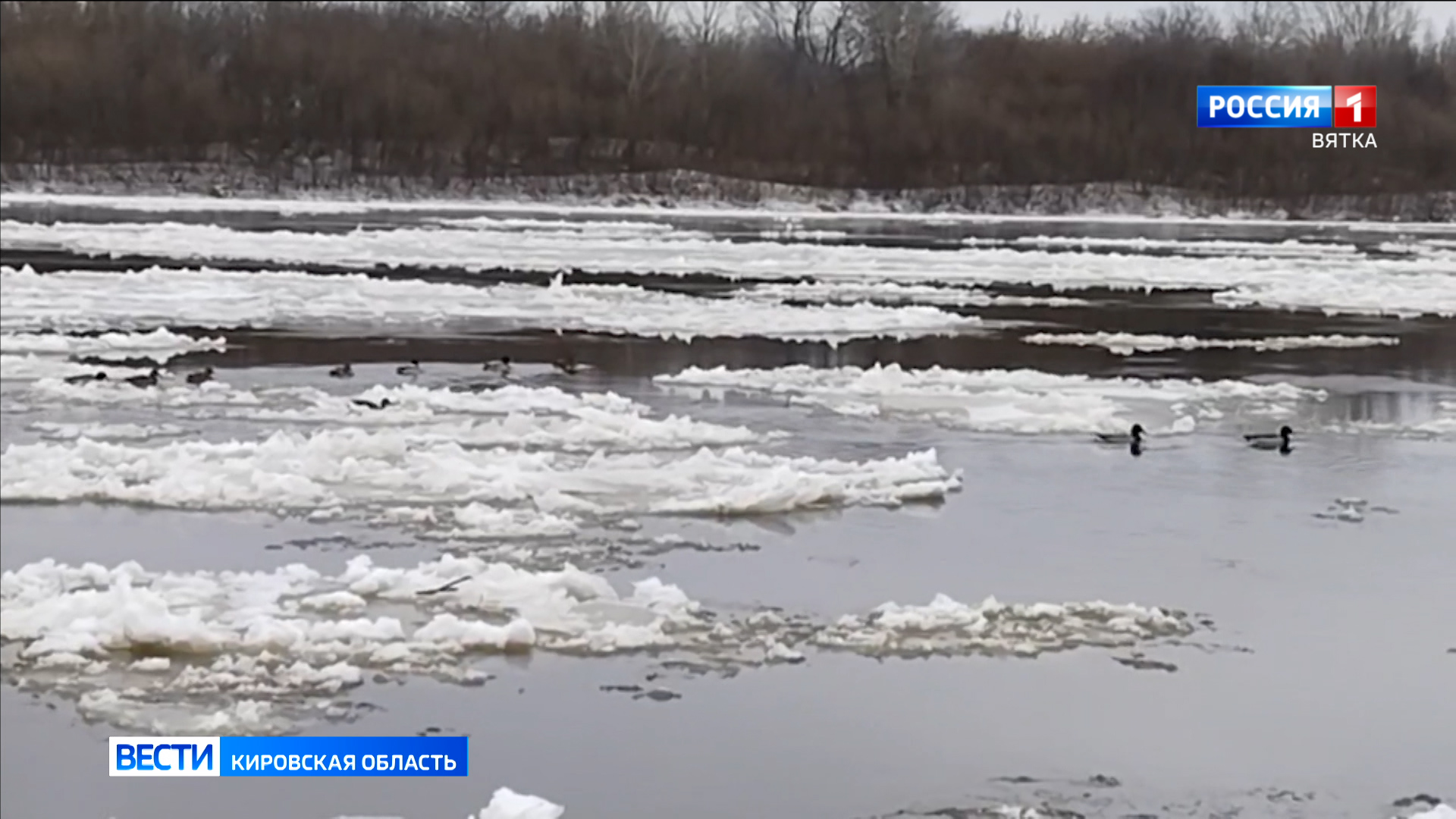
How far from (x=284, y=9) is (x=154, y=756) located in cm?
8504

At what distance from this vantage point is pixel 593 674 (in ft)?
22.8

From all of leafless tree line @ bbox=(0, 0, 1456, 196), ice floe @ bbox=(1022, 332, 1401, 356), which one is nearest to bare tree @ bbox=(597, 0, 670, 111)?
leafless tree line @ bbox=(0, 0, 1456, 196)

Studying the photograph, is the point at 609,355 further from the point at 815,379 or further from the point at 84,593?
the point at 84,593

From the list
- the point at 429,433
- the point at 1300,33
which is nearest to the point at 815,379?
the point at 429,433

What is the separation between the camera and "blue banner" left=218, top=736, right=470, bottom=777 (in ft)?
18.9

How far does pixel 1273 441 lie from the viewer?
41.6 ft

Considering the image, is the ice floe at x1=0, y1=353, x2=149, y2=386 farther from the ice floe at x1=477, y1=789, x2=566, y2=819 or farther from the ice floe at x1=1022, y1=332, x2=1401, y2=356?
the ice floe at x1=477, y1=789, x2=566, y2=819

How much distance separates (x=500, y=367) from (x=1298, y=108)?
72.2ft

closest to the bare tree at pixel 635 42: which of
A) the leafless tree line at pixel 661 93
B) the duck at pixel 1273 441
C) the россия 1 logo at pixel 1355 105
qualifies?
the leafless tree line at pixel 661 93

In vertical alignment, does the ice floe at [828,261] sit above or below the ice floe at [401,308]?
above

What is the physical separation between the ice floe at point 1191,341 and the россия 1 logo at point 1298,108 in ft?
37.2

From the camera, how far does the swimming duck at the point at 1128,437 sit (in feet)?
41.0

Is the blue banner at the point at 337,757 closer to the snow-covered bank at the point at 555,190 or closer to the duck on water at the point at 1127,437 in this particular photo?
the duck on water at the point at 1127,437

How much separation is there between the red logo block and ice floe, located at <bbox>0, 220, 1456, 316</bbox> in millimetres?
2449
